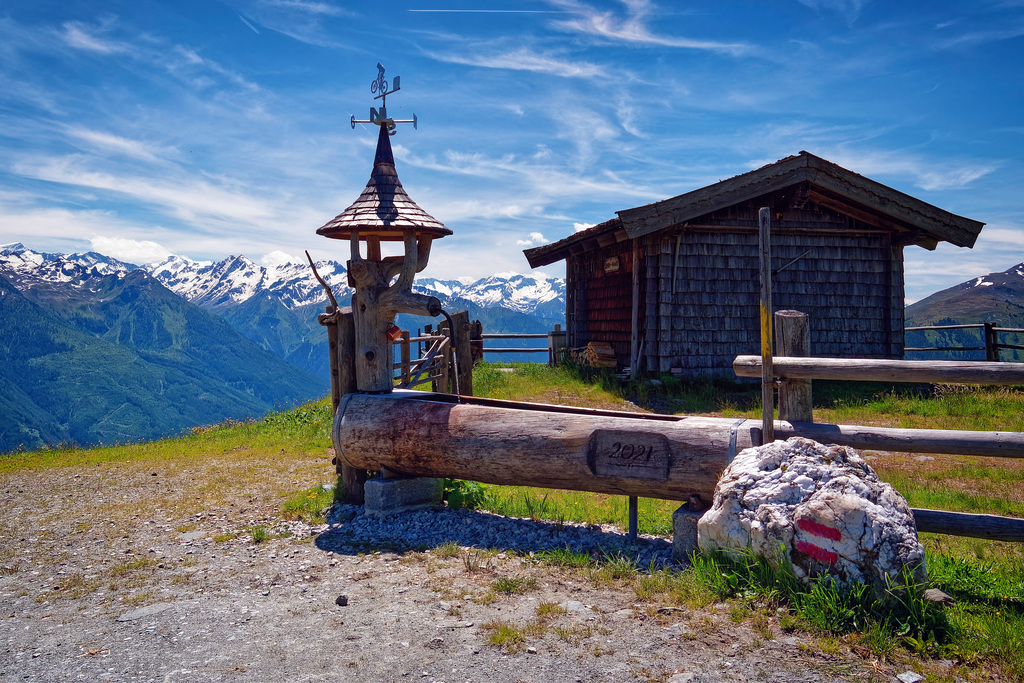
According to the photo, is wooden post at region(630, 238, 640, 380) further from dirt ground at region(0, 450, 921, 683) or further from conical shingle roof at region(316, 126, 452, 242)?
dirt ground at region(0, 450, 921, 683)

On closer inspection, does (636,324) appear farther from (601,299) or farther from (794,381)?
(794,381)

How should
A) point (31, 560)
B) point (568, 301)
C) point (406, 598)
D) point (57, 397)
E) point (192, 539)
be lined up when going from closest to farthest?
point (406, 598) → point (31, 560) → point (192, 539) → point (568, 301) → point (57, 397)

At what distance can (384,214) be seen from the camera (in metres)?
7.15

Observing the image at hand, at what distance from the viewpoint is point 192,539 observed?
6.18 metres

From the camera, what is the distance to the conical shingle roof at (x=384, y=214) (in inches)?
276

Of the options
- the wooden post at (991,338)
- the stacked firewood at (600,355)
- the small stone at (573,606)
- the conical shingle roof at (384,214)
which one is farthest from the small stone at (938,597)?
the wooden post at (991,338)

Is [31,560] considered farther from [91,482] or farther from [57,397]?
[57,397]

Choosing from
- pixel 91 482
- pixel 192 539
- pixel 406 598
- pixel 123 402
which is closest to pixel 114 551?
pixel 192 539

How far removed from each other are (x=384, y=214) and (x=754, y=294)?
10181mm

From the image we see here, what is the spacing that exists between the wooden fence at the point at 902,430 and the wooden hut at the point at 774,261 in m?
8.47

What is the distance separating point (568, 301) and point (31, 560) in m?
15.1

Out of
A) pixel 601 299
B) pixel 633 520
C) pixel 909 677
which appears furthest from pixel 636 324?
pixel 909 677

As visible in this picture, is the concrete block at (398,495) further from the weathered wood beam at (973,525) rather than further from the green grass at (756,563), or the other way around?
the weathered wood beam at (973,525)

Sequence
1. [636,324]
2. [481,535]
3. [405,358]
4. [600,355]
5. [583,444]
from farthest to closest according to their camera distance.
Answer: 1. [600,355]
2. [636,324]
3. [405,358]
4. [481,535]
5. [583,444]
